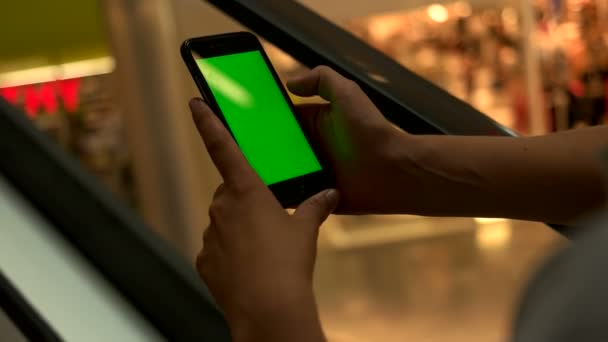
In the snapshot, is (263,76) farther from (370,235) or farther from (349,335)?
(370,235)

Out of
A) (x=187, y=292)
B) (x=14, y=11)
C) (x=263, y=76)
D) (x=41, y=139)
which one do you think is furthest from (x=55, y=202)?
(x=14, y=11)

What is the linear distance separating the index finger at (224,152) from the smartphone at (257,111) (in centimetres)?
9

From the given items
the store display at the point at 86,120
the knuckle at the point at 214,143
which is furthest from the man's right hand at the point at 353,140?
the store display at the point at 86,120

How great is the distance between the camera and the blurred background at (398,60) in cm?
373

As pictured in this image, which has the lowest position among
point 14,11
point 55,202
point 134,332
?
point 134,332

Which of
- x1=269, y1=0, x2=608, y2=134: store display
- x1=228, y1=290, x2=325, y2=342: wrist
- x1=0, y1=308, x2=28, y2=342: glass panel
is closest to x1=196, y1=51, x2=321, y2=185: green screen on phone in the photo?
x1=228, y1=290, x2=325, y2=342: wrist

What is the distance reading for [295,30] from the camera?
1029mm

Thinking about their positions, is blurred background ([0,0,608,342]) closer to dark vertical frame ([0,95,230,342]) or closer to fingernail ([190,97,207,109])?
dark vertical frame ([0,95,230,342])

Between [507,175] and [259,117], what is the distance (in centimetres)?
26

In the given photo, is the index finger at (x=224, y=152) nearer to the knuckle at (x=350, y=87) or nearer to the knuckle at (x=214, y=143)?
the knuckle at (x=214, y=143)

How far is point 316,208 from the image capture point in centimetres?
76

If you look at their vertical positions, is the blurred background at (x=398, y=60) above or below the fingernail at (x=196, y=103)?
below

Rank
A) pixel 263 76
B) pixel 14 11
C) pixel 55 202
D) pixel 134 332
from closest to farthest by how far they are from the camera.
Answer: pixel 263 76 < pixel 134 332 < pixel 55 202 < pixel 14 11

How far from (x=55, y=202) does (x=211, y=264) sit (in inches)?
26.2
